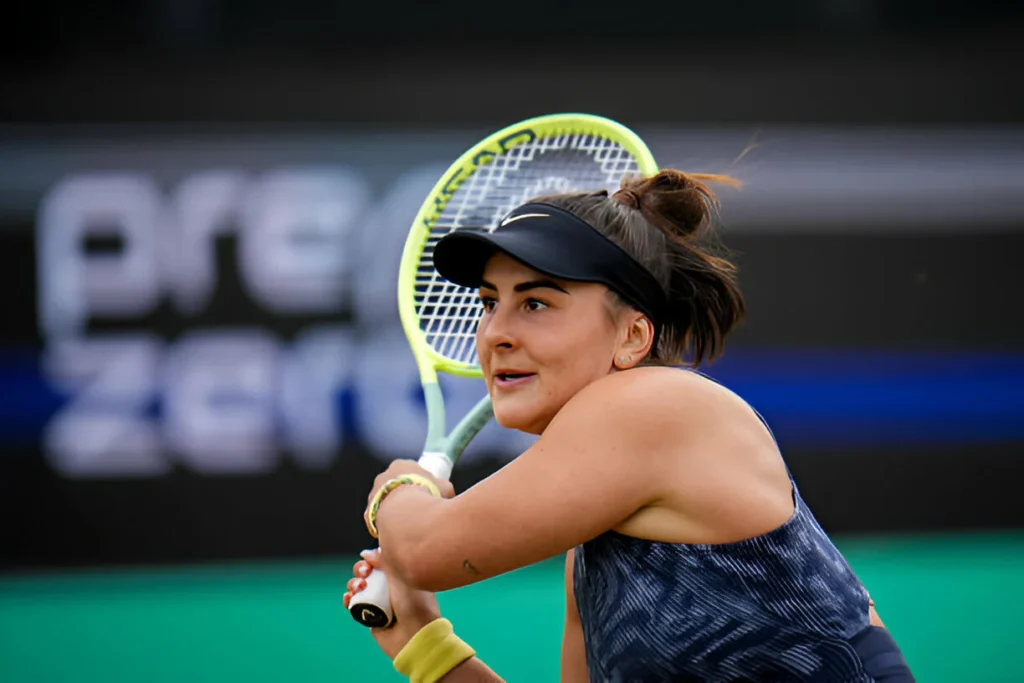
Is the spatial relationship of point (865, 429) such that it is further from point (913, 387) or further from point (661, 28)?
point (661, 28)

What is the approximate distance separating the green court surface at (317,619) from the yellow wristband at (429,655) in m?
2.10

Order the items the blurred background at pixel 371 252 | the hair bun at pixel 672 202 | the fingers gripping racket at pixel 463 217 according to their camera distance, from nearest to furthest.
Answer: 1. the hair bun at pixel 672 202
2. the fingers gripping racket at pixel 463 217
3. the blurred background at pixel 371 252

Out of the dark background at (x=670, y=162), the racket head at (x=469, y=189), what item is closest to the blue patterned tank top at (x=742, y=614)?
the racket head at (x=469, y=189)

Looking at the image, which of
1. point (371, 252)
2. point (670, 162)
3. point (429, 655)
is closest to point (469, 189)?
point (429, 655)

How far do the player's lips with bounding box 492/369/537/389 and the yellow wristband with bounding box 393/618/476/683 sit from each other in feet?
1.49

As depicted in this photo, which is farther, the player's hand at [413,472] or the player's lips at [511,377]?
the player's hand at [413,472]

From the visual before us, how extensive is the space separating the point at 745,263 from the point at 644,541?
4328 mm

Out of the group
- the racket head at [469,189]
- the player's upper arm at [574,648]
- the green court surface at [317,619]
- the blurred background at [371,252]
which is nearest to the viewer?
the player's upper arm at [574,648]

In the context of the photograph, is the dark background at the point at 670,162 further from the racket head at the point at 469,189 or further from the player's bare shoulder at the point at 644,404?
the player's bare shoulder at the point at 644,404

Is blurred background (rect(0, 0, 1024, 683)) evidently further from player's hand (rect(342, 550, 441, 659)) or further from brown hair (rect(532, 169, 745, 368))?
brown hair (rect(532, 169, 745, 368))

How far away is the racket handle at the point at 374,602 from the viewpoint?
2037 mm

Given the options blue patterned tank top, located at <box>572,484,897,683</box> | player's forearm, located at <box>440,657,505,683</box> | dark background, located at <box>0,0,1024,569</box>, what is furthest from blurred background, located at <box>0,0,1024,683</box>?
blue patterned tank top, located at <box>572,484,897,683</box>

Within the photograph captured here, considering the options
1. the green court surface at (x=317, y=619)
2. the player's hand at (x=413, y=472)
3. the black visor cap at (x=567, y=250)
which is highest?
the black visor cap at (x=567, y=250)

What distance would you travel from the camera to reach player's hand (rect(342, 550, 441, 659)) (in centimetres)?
204
